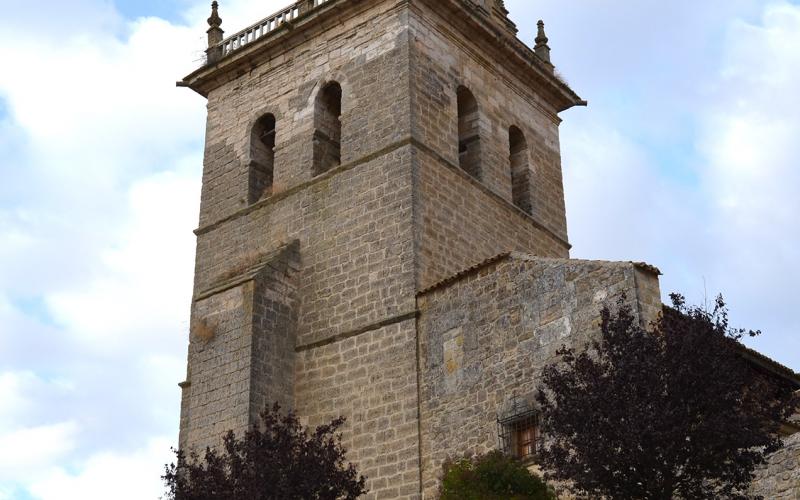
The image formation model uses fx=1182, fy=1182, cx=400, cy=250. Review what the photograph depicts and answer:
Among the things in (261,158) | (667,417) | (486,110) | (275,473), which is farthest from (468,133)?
(667,417)

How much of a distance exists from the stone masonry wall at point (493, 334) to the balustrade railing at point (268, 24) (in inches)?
269

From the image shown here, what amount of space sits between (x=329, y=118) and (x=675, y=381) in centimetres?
1054

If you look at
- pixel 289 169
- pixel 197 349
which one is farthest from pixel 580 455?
pixel 289 169

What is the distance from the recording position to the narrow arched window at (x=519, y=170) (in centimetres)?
2084

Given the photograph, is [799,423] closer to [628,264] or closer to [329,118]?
[628,264]

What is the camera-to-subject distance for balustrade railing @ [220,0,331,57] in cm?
2080

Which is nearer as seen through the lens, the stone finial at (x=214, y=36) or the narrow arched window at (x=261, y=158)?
the narrow arched window at (x=261, y=158)

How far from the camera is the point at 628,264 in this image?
13.8 meters

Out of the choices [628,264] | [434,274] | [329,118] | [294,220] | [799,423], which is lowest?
[799,423]

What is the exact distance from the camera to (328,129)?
1995 centimetres

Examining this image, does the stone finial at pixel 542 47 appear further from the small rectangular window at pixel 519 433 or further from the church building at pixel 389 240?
the small rectangular window at pixel 519 433

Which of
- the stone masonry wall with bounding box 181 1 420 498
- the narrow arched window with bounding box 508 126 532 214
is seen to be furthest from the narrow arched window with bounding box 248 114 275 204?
the narrow arched window with bounding box 508 126 532 214

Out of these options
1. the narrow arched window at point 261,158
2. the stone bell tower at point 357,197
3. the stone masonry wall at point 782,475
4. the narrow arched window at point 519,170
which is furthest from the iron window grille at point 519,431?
the narrow arched window at point 261,158

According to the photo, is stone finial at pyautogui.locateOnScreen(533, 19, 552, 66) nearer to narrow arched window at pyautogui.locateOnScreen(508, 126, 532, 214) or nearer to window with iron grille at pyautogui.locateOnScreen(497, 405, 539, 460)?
narrow arched window at pyautogui.locateOnScreen(508, 126, 532, 214)
